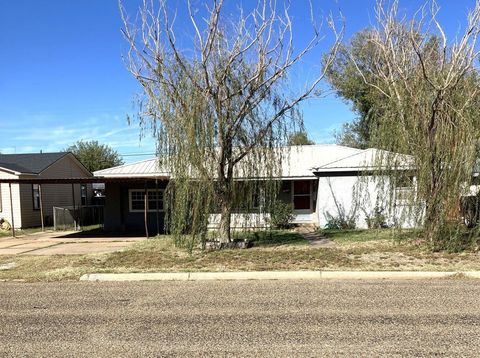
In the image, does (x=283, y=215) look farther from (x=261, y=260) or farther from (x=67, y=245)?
(x=261, y=260)

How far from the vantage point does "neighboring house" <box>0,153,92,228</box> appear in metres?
24.5

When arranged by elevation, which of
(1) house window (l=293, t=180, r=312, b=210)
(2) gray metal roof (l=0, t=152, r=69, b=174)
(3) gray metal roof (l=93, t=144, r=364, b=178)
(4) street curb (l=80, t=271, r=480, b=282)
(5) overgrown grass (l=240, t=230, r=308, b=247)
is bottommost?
(4) street curb (l=80, t=271, r=480, b=282)

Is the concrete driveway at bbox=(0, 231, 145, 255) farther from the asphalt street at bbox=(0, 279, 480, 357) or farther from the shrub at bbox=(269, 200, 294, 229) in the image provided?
the shrub at bbox=(269, 200, 294, 229)

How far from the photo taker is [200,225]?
12.2 m

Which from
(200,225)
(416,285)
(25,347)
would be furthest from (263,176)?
(25,347)

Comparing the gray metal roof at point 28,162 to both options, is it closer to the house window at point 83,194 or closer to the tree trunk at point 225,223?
the house window at point 83,194

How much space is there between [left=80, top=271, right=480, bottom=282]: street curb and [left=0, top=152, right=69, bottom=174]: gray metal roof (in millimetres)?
Result: 17354

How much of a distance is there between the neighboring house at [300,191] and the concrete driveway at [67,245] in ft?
8.77

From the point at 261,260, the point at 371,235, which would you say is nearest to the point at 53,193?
the point at 371,235

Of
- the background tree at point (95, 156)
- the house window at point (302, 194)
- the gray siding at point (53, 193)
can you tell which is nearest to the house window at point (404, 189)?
the house window at point (302, 194)

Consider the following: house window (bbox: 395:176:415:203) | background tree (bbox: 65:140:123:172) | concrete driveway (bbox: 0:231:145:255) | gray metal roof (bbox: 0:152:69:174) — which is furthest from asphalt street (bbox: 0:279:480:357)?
background tree (bbox: 65:140:123:172)

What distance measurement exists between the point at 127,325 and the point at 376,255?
7381 millimetres

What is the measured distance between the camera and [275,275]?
9.55 m

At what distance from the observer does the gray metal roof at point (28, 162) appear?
25.4m
